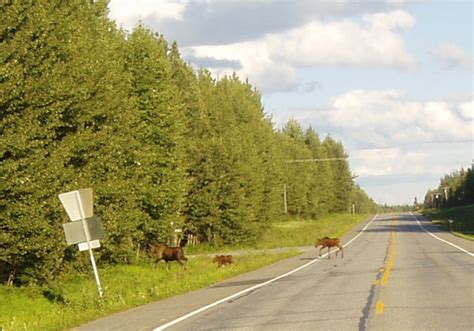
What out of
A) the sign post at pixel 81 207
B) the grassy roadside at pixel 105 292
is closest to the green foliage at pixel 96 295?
the grassy roadside at pixel 105 292

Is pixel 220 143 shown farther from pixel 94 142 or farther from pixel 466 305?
pixel 466 305

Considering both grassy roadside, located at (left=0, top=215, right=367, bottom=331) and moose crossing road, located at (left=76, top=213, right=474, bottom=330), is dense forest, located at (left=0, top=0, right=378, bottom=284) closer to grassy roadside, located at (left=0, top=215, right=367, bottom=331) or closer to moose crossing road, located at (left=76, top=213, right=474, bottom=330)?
grassy roadside, located at (left=0, top=215, right=367, bottom=331)

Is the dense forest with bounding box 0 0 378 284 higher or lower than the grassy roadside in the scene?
higher

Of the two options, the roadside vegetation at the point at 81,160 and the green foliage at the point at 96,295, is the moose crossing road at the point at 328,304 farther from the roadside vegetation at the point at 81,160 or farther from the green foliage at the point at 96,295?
the roadside vegetation at the point at 81,160

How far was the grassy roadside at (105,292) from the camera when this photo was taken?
1970 cm

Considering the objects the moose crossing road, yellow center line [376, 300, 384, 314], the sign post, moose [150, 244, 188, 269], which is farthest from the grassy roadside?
yellow center line [376, 300, 384, 314]

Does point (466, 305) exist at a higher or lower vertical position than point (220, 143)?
lower

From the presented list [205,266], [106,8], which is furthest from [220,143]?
[205,266]

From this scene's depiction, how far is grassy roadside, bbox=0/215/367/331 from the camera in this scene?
19703 mm

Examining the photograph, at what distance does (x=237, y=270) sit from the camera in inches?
1403

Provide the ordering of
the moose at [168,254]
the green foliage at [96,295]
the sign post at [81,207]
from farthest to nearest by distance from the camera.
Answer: the moose at [168,254], the sign post at [81,207], the green foliage at [96,295]

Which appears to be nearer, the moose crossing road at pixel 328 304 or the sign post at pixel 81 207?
the moose crossing road at pixel 328 304

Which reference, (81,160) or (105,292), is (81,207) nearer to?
(105,292)

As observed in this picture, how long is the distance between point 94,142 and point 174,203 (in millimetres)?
12500
